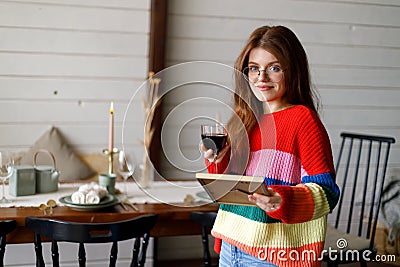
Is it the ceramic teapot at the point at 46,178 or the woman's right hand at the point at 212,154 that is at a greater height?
the woman's right hand at the point at 212,154

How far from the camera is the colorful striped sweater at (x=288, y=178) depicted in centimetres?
138

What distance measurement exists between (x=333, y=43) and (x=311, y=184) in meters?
2.28

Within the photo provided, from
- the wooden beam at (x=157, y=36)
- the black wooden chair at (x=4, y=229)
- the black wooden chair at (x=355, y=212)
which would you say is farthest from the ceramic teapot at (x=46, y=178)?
the black wooden chair at (x=355, y=212)

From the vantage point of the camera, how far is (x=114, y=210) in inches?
84.3

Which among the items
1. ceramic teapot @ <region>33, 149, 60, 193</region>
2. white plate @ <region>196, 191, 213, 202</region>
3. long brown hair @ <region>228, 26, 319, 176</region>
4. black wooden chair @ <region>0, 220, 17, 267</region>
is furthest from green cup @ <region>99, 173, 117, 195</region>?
long brown hair @ <region>228, 26, 319, 176</region>

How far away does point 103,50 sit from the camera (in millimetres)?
2982

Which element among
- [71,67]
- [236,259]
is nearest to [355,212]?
[71,67]

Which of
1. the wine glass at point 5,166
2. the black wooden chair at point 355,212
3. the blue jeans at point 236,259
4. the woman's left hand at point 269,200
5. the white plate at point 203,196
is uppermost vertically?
the woman's left hand at point 269,200

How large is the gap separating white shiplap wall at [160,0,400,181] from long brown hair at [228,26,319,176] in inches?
66.6

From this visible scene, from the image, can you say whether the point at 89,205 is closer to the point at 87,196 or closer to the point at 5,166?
the point at 87,196

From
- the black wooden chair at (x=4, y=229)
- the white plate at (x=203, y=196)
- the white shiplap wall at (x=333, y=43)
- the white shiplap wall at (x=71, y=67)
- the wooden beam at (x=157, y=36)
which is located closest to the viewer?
the black wooden chair at (x=4, y=229)

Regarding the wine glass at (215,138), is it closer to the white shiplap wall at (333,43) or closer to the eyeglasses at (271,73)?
the eyeglasses at (271,73)

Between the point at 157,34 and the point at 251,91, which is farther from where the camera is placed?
the point at 157,34

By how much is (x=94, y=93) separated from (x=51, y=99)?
229mm
